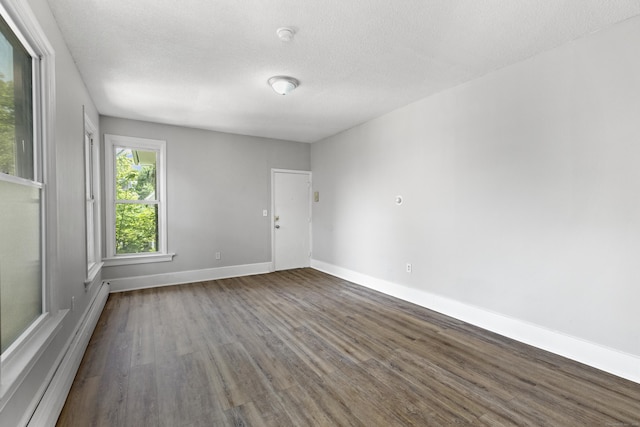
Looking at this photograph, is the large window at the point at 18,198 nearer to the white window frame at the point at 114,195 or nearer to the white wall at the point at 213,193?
the white window frame at the point at 114,195

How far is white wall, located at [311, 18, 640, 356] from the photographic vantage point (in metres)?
2.17

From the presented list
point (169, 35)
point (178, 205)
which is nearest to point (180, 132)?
point (178, 205)

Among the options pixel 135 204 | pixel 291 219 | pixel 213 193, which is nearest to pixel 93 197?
pixel 135 204

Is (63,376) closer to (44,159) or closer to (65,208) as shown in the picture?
(65,208)

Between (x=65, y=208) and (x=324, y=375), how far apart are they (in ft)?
7.76

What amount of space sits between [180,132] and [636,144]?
5.32m

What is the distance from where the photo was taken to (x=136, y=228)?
4.51m

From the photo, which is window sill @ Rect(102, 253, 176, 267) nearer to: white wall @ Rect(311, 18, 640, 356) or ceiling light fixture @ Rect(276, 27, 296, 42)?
white wall @ Rect(311, 18, 640, 356)

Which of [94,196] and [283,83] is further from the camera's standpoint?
[94,196]

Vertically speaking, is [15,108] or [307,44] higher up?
[307,44]

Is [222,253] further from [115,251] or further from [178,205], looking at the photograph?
[115,251]

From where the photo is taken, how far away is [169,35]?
7.49ft

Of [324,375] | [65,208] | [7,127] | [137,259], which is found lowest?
[324,375]

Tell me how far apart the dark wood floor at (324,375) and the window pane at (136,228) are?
125 centimetres
